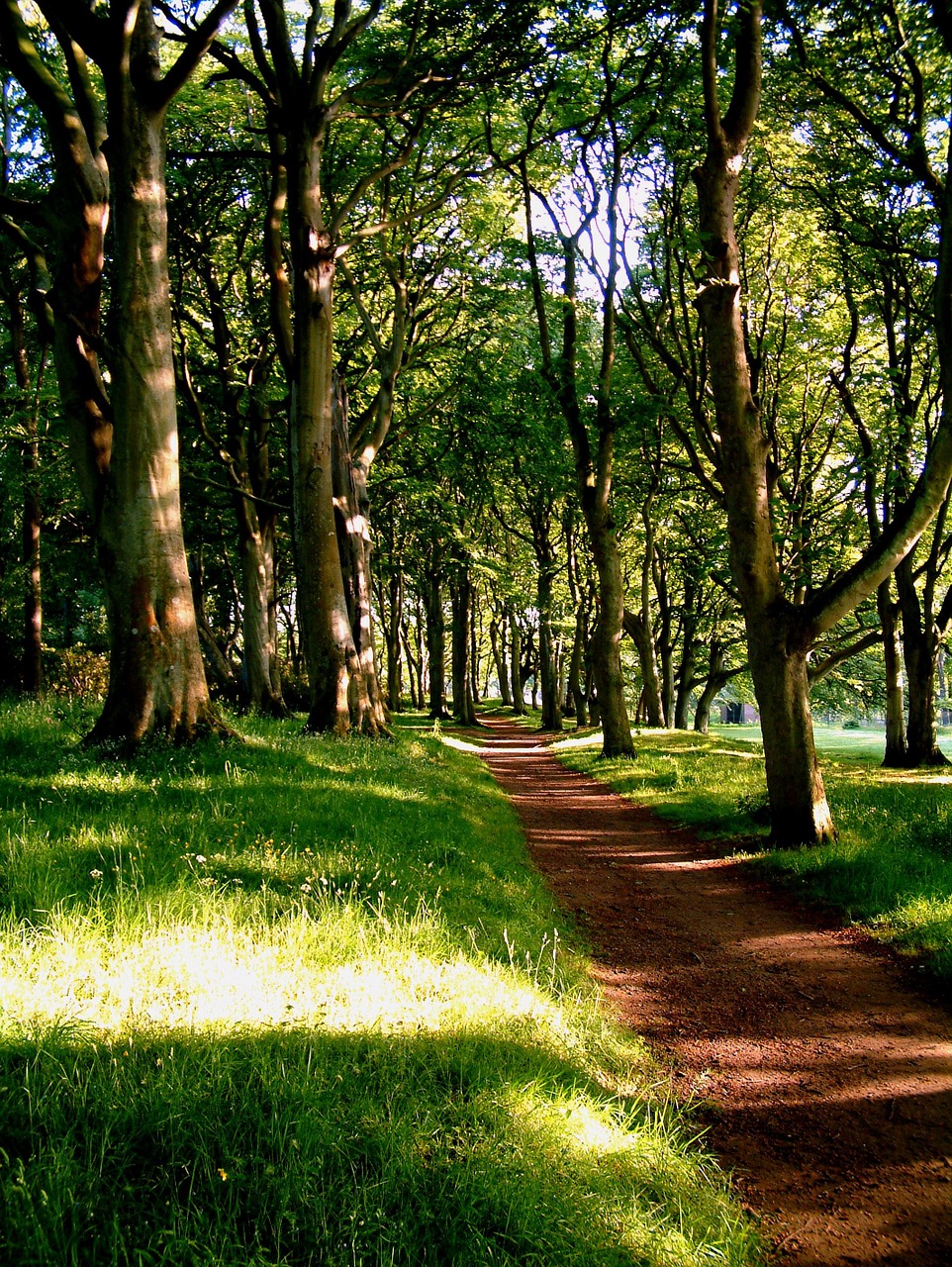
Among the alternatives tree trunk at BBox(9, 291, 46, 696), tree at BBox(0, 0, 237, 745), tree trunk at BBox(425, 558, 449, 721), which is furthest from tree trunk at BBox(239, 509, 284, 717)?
tree trunk at BBox(425, 558, 449, 721)

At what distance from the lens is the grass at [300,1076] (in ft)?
7.32

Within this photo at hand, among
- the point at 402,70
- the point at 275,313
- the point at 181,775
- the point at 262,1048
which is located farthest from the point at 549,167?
the point at 262,1048

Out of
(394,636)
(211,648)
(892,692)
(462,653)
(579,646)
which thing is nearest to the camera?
(892,692)

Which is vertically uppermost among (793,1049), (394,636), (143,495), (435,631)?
(143,495)

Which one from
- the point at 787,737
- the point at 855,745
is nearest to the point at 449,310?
the point at 787,737

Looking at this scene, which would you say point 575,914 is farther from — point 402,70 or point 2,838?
point 402,70

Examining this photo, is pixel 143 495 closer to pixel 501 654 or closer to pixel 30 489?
pixel 30 489

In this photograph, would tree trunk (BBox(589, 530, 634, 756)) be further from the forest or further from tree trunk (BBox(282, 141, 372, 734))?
tree trunk (BBox(282, 141, 372, 734))

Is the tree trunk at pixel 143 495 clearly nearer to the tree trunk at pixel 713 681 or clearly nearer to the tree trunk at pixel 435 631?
the tree trunk at pixel 435 631

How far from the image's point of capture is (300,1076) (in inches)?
112

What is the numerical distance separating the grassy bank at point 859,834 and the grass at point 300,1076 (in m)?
2.96

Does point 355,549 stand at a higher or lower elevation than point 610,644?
higher

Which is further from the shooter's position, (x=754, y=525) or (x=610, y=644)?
(x=610, y=644)

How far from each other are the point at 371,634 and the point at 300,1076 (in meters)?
15.0
